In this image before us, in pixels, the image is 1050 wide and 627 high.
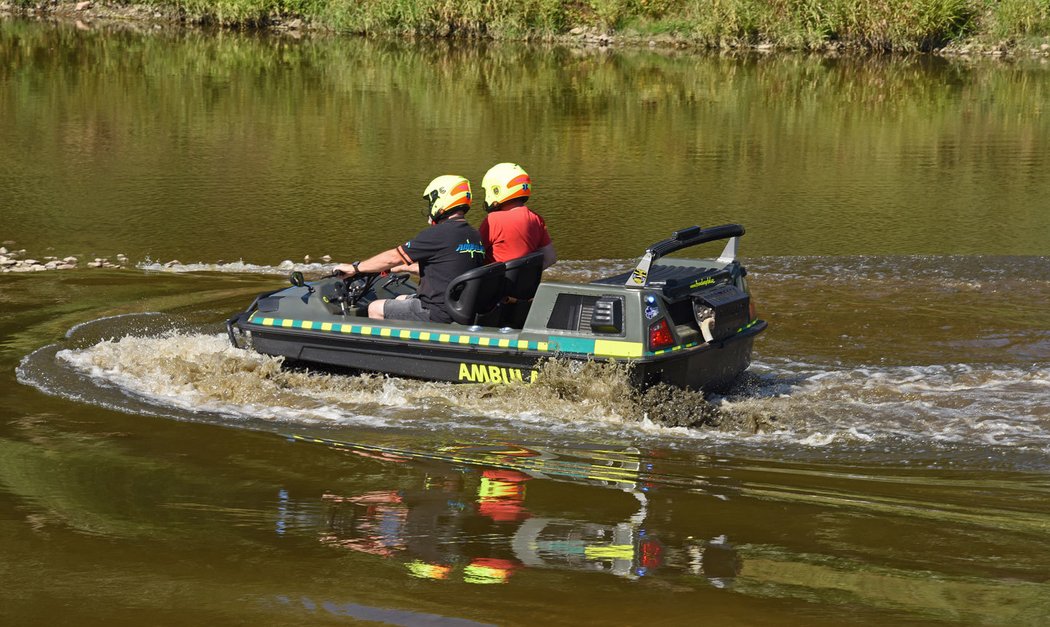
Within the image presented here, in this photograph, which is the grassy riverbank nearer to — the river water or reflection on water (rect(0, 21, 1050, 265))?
reflection on water (rect(0, 21, 1050, 265))

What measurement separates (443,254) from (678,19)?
103 ft

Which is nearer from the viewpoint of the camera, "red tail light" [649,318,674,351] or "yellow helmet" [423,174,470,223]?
"red tail light" [649,318,674,351]

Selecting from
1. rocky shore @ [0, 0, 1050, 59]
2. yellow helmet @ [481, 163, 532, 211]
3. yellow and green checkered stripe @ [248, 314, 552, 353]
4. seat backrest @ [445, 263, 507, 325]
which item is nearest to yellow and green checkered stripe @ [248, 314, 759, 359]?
yellow and green checkered stripe @ [248, 314, 552, 353]

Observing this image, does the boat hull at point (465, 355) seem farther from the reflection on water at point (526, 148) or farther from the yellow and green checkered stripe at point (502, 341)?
the reflection on water at point (526, 148)

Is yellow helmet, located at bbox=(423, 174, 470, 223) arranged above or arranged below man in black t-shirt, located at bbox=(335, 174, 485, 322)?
above

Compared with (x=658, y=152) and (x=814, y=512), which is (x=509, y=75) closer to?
(x=658, y=152)

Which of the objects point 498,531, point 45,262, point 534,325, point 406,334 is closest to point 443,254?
point 406,334

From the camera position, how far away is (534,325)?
892 cm

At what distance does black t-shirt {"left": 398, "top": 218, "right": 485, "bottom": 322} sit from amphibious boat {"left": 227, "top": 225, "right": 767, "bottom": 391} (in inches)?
5.3

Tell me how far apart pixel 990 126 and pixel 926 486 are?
61.6ft

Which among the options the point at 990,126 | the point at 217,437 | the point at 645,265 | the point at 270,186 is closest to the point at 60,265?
the point at 270,186

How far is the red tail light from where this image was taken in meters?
8.54

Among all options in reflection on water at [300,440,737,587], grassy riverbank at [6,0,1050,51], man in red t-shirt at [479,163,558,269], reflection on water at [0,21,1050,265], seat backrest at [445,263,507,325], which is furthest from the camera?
grassy riverbank at [6,0,1050,51]

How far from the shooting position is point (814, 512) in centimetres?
677
